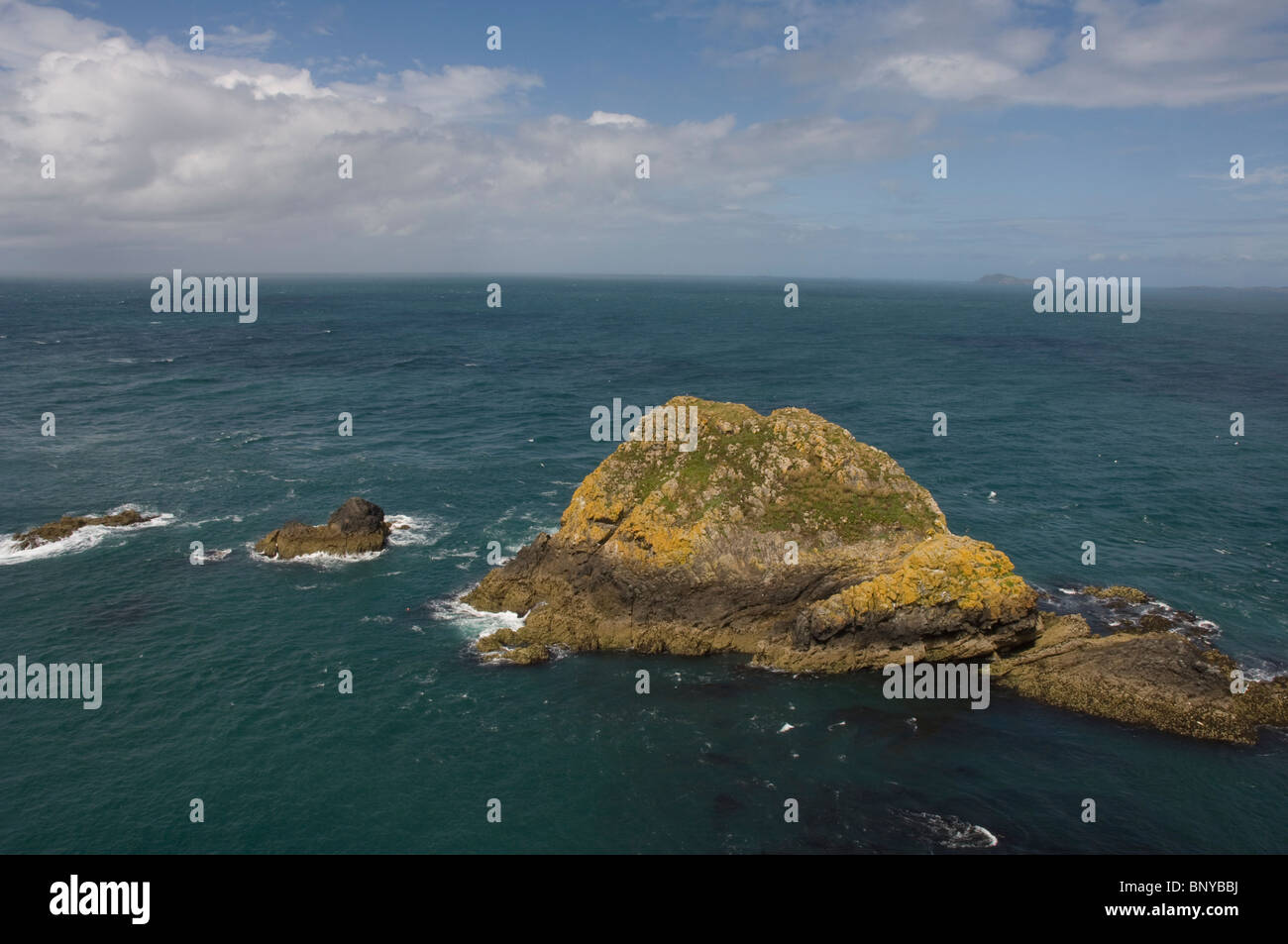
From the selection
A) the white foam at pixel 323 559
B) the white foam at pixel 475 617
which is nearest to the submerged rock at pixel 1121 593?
the white foam at pixel 475 617

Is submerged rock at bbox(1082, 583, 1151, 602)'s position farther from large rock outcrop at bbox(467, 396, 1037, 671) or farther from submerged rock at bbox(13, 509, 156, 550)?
submerged rock at bbox(13, 509, 156, 550)

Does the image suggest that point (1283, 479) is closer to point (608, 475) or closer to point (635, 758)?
point (608, 475)

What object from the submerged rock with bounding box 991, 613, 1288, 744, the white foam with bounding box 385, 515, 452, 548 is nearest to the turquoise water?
the white foam with bounding box 385, 515, 452, 548

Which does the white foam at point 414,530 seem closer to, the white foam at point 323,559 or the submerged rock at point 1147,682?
the white foam at point 323,559

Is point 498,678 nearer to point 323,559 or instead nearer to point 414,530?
point 323,559

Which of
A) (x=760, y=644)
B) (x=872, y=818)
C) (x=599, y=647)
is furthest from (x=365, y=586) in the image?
(x=872, y=818)

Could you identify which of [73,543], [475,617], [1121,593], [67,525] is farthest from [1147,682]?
[67,525]
